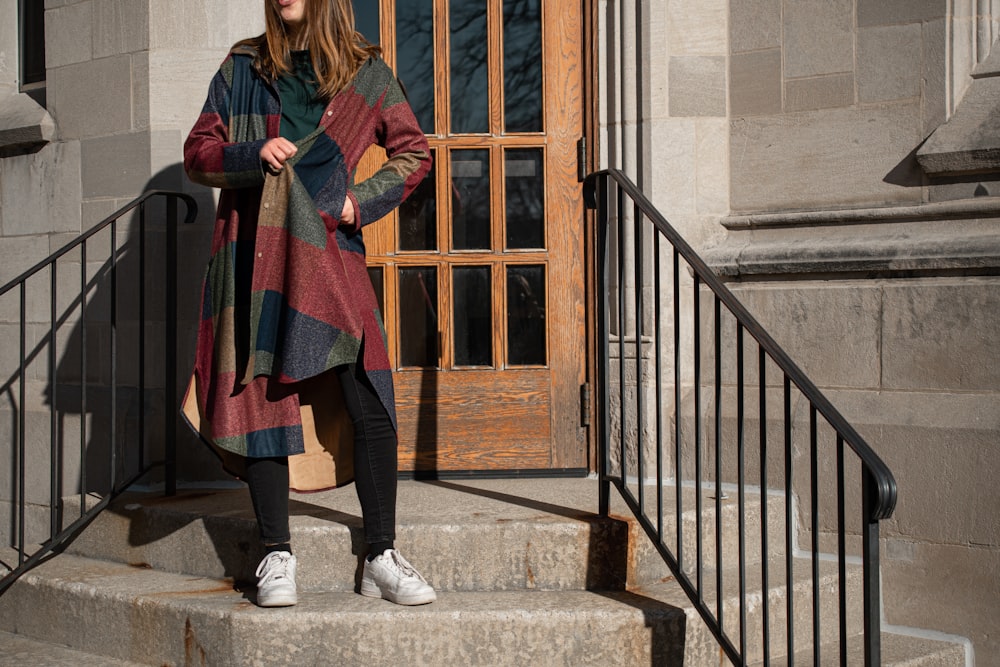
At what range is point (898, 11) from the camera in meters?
3.73

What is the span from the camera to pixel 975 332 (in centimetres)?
338

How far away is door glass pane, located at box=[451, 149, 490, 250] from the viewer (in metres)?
4.10

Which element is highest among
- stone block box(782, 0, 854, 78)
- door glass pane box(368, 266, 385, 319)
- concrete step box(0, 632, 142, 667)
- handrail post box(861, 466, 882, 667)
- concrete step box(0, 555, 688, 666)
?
stone block box(782, 0, 854, 78)

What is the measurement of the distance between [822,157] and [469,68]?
4.50ft

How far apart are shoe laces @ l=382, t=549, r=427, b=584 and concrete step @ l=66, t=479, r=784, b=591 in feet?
0.57

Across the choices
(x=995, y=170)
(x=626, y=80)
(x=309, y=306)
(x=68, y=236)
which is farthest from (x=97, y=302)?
(x=995, y=170)

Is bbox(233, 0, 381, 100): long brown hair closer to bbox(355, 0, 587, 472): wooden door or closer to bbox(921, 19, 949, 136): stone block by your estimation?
bbox(355, 0, 587, 472): wooden door

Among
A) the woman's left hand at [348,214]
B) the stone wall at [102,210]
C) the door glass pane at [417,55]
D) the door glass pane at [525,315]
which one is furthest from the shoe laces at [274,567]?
the door glass pane at [417,55]

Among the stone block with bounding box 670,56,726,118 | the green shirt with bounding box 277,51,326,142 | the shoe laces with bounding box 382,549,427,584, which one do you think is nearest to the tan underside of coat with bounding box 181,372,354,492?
the shoe laces with bounding box 382,549,427,584

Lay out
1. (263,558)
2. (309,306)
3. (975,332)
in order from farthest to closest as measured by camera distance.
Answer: (975,332) < (263,558) < (309,306)

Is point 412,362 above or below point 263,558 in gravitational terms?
above

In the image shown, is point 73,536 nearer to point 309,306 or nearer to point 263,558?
point 263,558

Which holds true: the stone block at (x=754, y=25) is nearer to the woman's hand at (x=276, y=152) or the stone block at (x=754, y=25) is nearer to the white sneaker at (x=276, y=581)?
the woman's hand at (x=276, y=152)

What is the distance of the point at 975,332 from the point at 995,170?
563 mm
